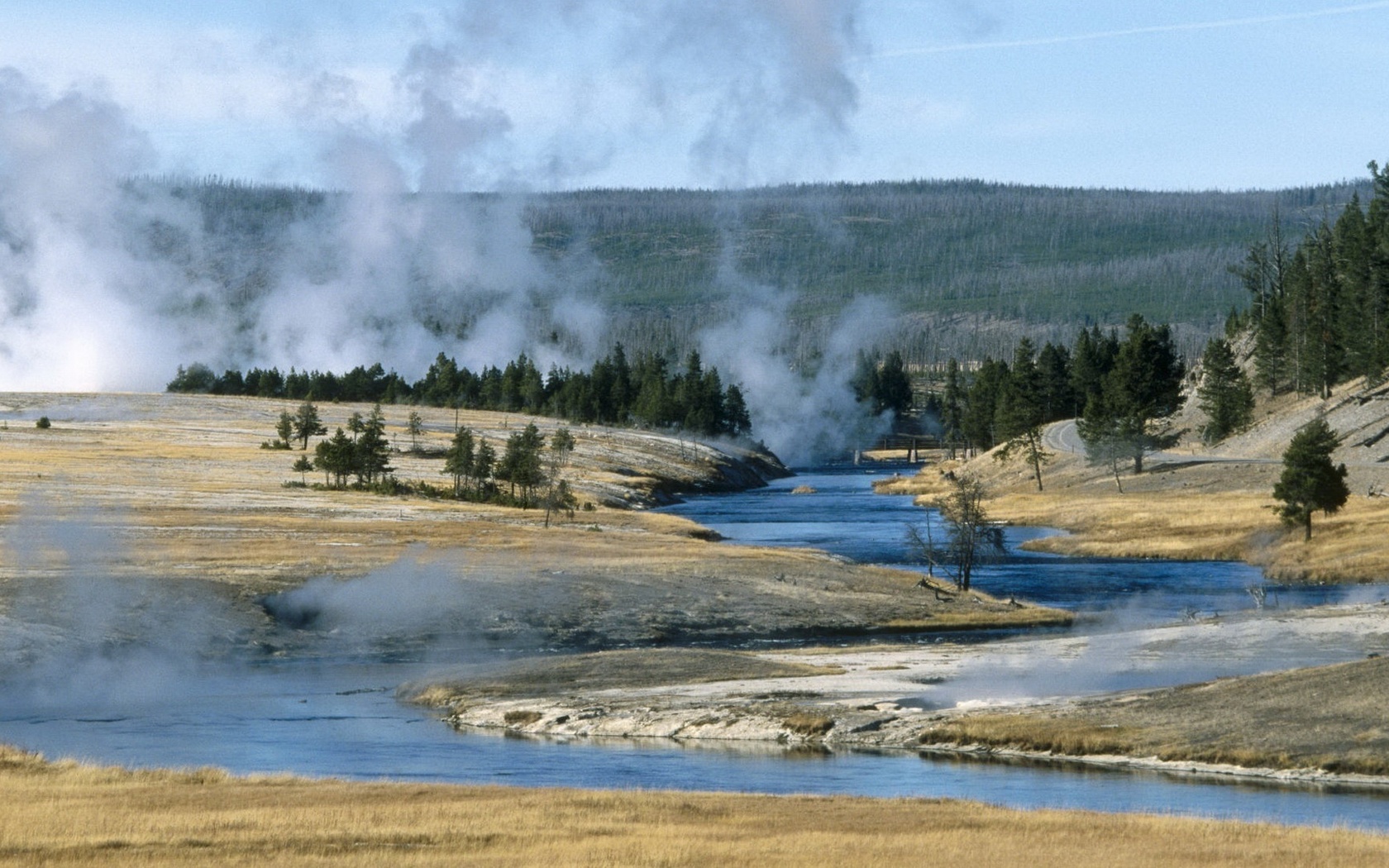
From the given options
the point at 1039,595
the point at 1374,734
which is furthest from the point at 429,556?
the point at 1374,734

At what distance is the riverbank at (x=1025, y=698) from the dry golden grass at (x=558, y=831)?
12380 millimetres

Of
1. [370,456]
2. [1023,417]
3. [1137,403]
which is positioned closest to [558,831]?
[370,456]

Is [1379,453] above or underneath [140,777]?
above

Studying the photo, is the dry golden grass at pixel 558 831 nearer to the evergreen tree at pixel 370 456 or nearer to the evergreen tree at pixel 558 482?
the evergreen tree at pixel 558 482

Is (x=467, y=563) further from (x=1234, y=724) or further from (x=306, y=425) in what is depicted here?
(x=306, y=425)

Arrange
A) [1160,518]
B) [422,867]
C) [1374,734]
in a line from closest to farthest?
1. [422,867]
2. [1374,734]
3. [1160,518]

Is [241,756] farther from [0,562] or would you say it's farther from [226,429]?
[226,429]

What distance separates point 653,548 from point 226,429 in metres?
111

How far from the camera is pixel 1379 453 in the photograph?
132 metres

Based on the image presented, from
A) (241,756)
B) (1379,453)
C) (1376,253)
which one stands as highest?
(1376,253)

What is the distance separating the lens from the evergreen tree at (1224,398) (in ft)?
550

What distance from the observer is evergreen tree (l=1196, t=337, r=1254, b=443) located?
167500 mm

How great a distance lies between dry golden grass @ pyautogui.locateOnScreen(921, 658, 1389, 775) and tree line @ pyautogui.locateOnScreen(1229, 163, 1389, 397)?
3806 inches

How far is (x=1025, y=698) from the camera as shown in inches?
2356
